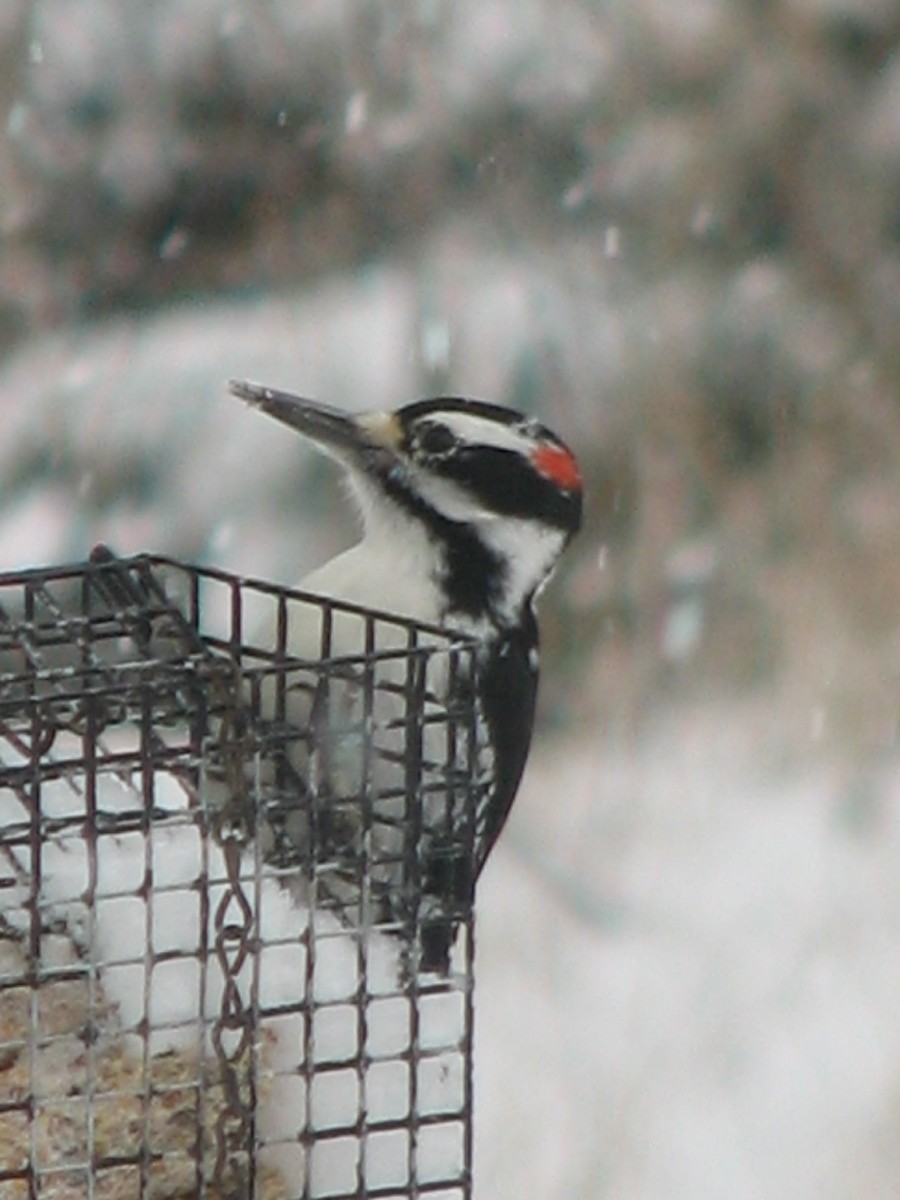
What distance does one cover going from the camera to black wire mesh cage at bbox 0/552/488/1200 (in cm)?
258

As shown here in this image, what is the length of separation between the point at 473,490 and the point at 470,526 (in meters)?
0.05

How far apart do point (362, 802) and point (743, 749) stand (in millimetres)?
3951

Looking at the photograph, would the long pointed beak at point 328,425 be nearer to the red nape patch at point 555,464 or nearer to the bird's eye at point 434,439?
the bird's eye at point 434,439

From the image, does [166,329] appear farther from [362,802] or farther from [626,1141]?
[362,802]

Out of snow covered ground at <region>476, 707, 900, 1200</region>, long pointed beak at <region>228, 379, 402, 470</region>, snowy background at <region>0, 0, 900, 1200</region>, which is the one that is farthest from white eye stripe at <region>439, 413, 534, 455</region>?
snow covered ground at <region>476, 707, 900, 1200</region>

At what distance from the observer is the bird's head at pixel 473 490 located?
3.70 metres

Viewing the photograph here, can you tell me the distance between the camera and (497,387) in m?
5.86

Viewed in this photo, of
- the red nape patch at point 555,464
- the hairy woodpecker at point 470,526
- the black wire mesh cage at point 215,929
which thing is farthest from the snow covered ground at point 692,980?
the black wire mesh cage at point 215,929

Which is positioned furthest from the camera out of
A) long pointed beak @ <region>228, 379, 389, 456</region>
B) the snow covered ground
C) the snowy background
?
the snow covered ground

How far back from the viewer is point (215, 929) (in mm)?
2619

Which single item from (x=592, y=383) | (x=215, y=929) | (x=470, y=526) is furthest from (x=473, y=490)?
(x=592, y=383)

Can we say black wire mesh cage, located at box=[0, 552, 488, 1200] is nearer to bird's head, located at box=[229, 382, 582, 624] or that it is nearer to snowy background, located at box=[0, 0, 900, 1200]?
bird's head, located at box=[229, 382, 582, 624]

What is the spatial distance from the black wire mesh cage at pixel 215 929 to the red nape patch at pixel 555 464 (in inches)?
34.9

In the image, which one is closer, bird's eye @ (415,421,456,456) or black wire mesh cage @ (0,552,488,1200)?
black wire mesh cage @ (0,552,488,1200)
